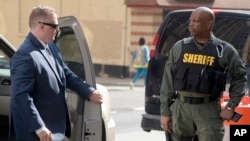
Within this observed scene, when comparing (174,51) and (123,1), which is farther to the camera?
(123,1)

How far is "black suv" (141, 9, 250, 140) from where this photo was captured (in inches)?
261

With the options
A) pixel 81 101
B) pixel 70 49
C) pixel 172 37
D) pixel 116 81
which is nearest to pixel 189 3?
pixel 116 81

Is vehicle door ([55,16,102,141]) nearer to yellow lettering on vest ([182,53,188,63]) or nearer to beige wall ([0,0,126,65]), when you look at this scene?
yellow lettering on vest ([182,53,188,63])

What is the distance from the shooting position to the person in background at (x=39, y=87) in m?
3.91

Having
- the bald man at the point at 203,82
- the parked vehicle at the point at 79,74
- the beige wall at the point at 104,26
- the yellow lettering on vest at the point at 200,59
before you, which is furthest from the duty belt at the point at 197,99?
the beige wall at the point at 104,26

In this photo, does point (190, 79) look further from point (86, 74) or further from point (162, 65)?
point (162, 65)

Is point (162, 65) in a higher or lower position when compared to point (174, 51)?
lower

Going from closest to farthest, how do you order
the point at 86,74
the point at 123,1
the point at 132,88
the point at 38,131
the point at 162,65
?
the point at 38,131 → the point at 86,74 → the point at 162,65 → the point at 132,88 → the point at 123,1

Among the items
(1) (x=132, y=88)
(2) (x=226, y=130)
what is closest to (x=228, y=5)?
(1) (x=132, y=88)

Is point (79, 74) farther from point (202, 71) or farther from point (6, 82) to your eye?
point (6, 82)

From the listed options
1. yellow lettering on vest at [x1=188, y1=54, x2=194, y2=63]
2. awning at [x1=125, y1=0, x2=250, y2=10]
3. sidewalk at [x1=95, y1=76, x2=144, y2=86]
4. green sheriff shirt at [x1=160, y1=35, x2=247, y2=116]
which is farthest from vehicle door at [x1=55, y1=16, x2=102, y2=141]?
awning at [x1=125, y1=0, x2=250, y2=10]

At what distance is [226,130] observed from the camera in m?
4.96

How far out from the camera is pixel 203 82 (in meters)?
4.50

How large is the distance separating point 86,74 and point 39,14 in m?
0.70
